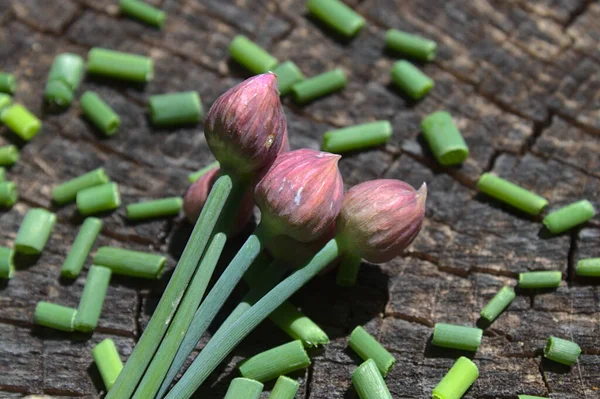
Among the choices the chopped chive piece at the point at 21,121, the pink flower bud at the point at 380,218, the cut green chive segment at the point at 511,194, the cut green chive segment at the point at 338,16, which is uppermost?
the cut green chive segment at the point at 338,16

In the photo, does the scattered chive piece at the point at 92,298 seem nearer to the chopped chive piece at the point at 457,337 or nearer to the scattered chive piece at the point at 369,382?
the scattered chive piece at the point at 369,382

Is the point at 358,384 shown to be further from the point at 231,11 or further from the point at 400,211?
the point at 231,11

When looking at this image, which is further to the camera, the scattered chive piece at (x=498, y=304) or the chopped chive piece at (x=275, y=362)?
the scattered chive piece at (x=498, y=304)

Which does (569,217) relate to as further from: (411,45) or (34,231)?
(34,231)

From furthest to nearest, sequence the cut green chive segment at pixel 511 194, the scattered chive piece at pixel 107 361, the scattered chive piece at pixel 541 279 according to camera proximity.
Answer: the cut green chive segment at pixel 511 194, the scattered chive piece at pixel 541 279, the scattered chive piece at pixel 107 361

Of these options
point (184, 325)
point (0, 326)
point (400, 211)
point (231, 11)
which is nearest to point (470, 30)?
point (231, 11)

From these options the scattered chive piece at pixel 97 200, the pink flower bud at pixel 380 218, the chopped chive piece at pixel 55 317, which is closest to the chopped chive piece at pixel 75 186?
the scattered chive piece at pixel 97 200
